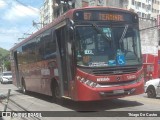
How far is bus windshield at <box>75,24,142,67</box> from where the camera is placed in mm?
11797

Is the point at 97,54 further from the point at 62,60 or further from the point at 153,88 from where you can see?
the point at 153,88

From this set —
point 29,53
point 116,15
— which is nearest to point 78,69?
point 116,15

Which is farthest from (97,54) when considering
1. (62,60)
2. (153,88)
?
(153,88)

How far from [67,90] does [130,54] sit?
2.60 meters

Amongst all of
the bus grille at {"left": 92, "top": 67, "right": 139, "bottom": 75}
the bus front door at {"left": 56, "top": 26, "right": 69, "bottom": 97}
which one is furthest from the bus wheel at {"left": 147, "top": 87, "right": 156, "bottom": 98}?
the bus front door at {"left": 56, "top": 26, "right": 69, "bottom": 97}

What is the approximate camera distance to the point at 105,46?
1202cm

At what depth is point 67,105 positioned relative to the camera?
1449cm

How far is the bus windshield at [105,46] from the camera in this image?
11.8 metres

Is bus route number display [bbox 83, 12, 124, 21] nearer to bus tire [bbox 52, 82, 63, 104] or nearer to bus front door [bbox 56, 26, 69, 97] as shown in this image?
bus front door [bbox 56, 26, 69, 97]

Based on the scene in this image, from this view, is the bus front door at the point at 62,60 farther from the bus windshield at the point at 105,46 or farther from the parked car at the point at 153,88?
the parked car at the point at 153,88

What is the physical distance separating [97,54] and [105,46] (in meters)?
0.41

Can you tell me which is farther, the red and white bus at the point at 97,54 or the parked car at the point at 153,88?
the parked car at the point at 153,88

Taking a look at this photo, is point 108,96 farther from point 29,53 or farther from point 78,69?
point 29,53

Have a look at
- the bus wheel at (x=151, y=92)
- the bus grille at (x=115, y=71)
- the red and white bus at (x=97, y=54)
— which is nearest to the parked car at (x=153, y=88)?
the bus wheel at (x=151, y=92)
